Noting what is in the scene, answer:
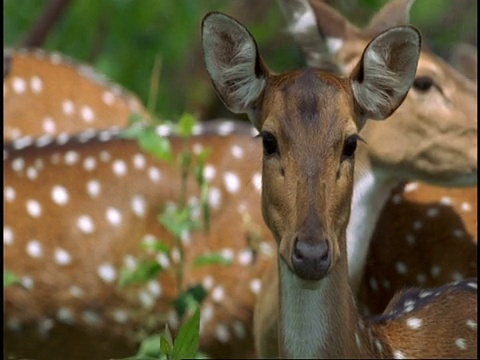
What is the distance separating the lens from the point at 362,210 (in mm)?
5168

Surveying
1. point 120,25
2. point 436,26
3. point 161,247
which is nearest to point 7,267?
point 161,247

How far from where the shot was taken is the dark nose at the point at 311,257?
11.6 feet

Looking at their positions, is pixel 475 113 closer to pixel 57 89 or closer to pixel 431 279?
pixel 431 279

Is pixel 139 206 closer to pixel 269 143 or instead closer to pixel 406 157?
pixel 406 157

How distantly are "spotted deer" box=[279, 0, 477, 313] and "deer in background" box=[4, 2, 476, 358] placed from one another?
540 millimetres

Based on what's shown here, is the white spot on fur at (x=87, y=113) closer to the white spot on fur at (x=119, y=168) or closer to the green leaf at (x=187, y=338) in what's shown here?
the white spot on fur at (x=119, y=168)

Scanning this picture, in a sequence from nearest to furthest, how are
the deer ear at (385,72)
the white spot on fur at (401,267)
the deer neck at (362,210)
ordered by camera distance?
1. the deer ear at (385,72)
2. the deer neck at (362,210)
3. the white spot on fur at (401,267)

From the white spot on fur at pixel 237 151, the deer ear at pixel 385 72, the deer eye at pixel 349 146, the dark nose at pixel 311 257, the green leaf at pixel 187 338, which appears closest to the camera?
the green leaf at pixel 187 338

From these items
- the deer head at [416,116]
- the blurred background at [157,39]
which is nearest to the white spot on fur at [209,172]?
the deer head at [416,116]

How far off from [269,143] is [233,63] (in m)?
0.30

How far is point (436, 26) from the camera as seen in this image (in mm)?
9977

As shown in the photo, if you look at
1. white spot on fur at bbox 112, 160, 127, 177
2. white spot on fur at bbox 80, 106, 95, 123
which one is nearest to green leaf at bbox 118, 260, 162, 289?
white spot on fur at bbox 112, 160, 127, 177

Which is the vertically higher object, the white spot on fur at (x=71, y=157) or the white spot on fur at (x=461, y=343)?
the white spot on fur at (x=461, y=343)

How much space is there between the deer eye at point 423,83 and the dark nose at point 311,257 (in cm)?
186
